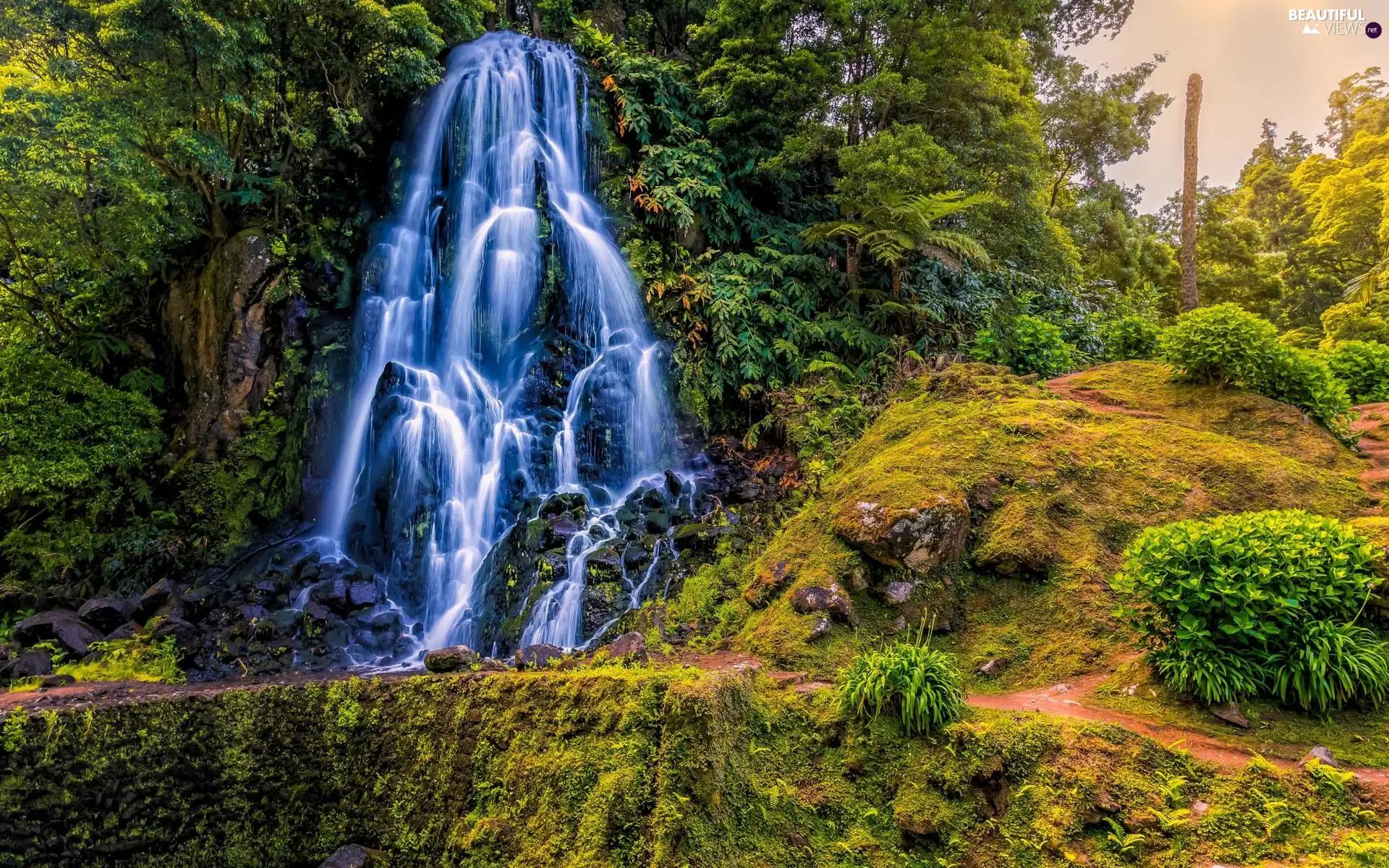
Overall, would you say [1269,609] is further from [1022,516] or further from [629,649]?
[629,649]

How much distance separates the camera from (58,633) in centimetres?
757

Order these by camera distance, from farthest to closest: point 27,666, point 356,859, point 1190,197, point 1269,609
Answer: point 1190,197 < point 27,666 < point 356,859 < point 1269,609

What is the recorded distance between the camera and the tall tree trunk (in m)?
13.8

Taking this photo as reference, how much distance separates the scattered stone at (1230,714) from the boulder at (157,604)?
10778 mm

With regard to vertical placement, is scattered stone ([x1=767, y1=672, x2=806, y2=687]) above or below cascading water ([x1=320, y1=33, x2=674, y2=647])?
below

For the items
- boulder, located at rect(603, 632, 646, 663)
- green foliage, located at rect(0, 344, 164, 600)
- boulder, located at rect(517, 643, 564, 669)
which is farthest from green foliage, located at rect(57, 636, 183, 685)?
boulder, located at rect(603, 632, 646, 663)

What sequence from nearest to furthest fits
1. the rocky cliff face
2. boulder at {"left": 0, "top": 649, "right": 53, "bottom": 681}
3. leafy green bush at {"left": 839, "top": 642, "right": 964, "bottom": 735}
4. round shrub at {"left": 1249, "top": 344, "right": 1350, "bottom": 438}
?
leafy green bush at {"left": 839, "top": 642, "right": 964, "bottom": 735} → round shrub at {"left": 1249, "top": 344, "right": 1350, "bottom": 438} → boulder at {"left": 0, "top": 649, "right": 53, "bottom": 681} → the rocky cliff face

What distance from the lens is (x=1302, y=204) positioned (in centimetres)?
2434

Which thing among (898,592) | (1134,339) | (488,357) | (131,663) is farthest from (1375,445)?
(131,663)

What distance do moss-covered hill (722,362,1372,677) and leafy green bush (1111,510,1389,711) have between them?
775 millimetres

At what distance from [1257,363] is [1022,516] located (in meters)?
3.48

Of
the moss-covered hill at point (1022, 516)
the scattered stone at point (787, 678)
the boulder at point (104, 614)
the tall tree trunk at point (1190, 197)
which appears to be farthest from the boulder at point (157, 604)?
the tall tree trunk at point (1190, 197)

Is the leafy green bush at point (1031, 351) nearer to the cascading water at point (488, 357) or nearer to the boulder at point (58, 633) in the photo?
the cascading water at point (488, 357)

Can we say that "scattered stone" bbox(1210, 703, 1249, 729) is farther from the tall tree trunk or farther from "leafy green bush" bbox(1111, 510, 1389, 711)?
the tall tree trunk
